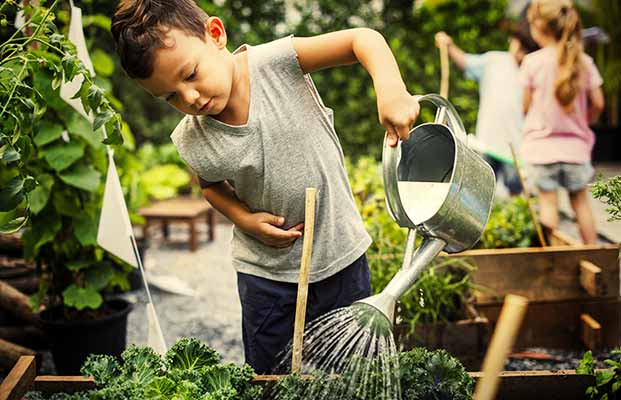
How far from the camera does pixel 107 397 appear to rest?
1447mm

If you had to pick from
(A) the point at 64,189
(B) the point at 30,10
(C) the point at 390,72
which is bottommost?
(A) the point at 64,189

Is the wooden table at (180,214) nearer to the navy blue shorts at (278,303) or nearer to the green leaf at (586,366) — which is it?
the navy blue shorts at (278,303)

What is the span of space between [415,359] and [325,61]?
0.76 m

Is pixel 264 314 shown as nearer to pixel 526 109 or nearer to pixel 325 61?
pixel 325 61

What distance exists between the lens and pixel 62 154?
2.64 m

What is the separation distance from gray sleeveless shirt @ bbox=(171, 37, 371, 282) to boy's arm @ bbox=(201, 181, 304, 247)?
3 cm

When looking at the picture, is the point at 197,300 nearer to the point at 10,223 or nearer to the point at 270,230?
the point at 270,230

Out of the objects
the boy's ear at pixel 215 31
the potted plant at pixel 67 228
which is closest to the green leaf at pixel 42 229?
the potted plant at pixel 67 228

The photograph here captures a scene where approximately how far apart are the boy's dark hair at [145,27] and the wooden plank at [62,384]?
0.74 m

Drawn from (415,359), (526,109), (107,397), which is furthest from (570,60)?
(107,397)

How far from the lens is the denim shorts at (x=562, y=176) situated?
150 inches

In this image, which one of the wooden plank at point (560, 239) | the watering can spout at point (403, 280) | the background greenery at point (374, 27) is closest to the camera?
the watering can spout at point (403, 280)

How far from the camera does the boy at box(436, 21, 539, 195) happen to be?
15.0 feet

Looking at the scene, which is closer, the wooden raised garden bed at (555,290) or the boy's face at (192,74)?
the boy's face at (192,74)
